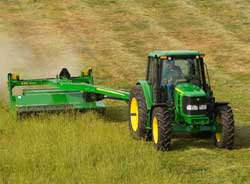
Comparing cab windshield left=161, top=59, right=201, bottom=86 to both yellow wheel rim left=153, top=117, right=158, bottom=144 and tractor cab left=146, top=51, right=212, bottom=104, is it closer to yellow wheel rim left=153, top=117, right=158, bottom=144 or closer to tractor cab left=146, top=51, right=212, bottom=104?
tractor cab left=146, top=51, right=212, bottom=104

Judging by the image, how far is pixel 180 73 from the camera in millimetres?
9836

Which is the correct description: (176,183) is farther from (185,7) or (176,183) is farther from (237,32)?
(185,7)

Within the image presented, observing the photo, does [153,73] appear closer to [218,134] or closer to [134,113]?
[134,113]

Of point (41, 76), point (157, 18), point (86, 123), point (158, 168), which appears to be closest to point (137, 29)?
point (157, 18)

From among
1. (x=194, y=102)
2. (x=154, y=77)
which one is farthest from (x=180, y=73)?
(x=194, y=102)

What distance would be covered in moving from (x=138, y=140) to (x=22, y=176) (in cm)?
304

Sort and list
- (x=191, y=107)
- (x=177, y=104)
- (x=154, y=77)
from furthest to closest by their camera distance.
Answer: (x=154, y=77) → (x=177, y=104) → (x=191, y=107)

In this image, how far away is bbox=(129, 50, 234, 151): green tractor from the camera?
9281 millimetres

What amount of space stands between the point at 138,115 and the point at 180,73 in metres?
1.14

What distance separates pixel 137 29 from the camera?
85.6 ft

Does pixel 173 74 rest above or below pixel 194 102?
above

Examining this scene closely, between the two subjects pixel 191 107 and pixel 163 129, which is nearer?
pixel 163 129

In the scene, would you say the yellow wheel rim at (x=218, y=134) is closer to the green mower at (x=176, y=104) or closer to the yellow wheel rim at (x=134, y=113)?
the green mower at (x=176, y=104)

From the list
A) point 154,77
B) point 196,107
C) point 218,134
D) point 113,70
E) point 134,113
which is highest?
point 154,77
